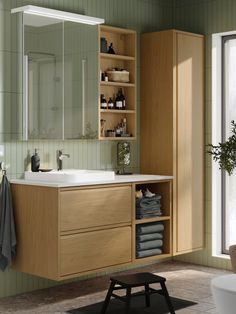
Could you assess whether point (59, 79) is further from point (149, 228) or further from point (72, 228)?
point (149, 228)

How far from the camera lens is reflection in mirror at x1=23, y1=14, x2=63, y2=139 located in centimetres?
520

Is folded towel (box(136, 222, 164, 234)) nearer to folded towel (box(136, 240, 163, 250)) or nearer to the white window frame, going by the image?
folded towel (box(136, 240, 163, 250))

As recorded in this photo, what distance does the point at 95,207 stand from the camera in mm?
5188

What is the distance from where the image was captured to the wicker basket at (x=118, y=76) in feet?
19.8

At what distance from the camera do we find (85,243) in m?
5.11

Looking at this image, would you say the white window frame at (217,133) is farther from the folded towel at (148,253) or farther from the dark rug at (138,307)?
the dark rug at (138,307)

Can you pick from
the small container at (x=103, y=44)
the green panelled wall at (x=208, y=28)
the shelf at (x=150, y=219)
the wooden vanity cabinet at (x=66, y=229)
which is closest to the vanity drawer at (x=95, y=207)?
the wooden vanity cabinet at (x=66, y=229)

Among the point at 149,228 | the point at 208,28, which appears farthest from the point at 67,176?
the point at 208,28

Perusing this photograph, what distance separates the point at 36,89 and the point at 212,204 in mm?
2299

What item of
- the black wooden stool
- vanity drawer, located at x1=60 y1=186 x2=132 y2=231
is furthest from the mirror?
the black wooden stool

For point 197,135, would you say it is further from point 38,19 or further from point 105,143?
point 38,19

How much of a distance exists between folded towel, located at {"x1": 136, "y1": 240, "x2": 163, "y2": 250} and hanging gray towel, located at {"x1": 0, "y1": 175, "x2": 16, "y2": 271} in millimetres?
1176

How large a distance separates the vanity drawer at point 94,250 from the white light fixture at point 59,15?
1.86 metres

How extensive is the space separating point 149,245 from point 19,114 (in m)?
1.72
